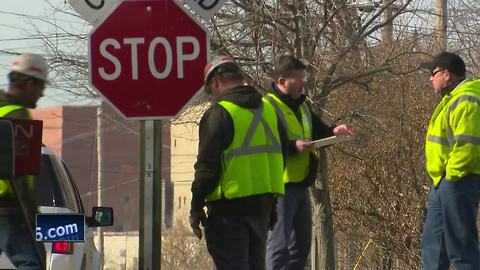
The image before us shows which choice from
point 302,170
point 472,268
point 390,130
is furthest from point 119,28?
point 390,130

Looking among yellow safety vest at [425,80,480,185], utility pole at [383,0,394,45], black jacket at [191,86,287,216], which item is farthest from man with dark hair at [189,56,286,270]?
utility pole at [383,0,394,45]

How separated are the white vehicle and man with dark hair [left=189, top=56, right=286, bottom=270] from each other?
1.79 meters

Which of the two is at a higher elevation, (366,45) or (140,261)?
(366,45)

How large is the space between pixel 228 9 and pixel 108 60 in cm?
917

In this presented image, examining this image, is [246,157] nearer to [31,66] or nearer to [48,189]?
[31,66]

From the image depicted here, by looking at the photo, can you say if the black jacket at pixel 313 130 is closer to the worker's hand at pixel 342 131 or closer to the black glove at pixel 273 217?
the worker's hand at pixel 342 131

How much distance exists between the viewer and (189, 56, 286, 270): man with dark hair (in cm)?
715

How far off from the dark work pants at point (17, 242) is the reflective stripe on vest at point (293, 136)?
2.35m

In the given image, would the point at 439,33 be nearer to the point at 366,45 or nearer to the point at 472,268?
the point at 366,45

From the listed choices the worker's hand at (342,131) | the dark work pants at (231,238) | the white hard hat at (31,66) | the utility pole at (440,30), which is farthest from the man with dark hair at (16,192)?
the utility pole at (440,30)

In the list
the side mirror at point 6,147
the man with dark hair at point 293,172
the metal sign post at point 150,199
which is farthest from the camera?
the man with dark hair at point 293,172

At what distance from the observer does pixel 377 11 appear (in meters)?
16.6

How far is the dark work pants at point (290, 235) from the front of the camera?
8.50 metres

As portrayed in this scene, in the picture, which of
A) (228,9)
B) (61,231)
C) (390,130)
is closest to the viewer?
(61,231)
